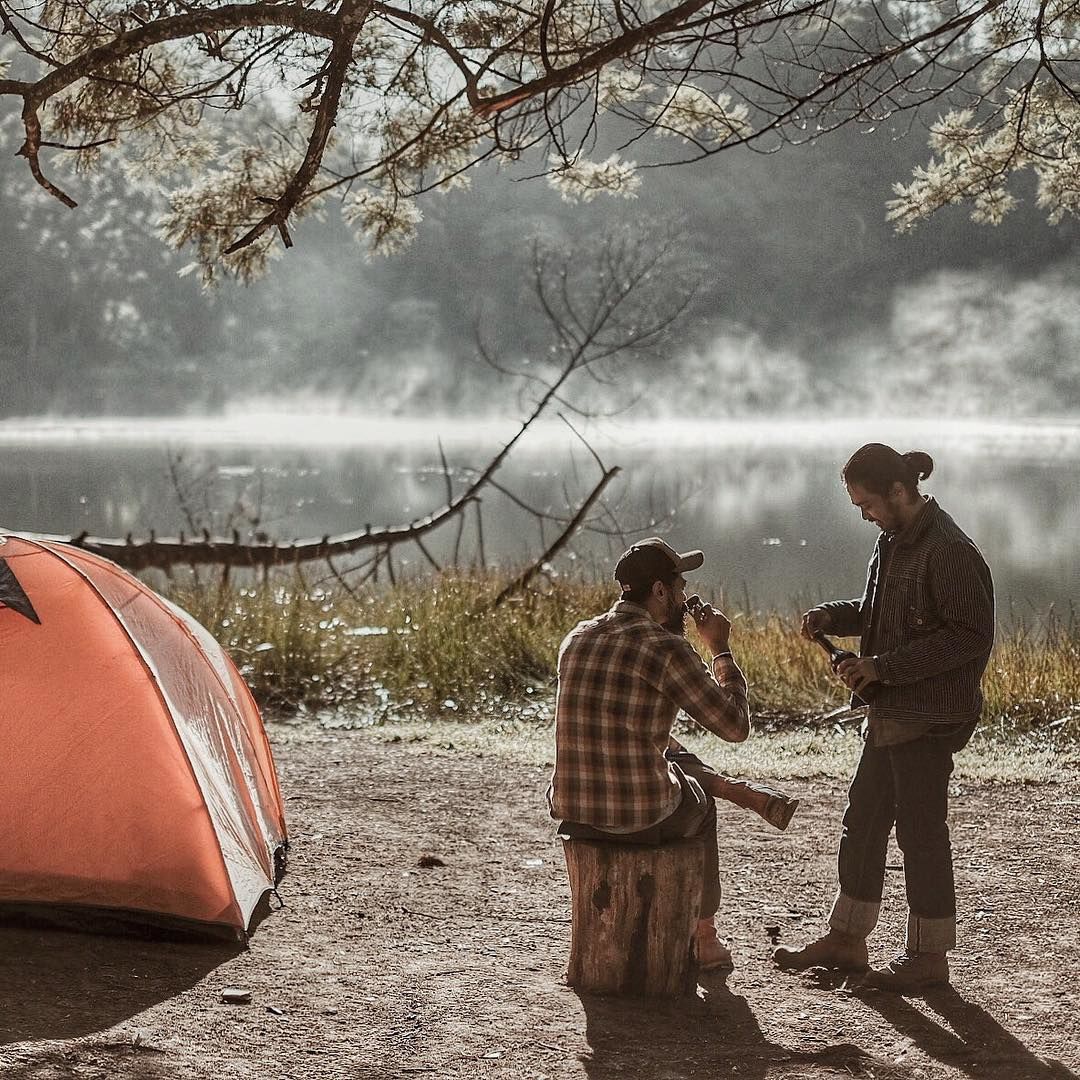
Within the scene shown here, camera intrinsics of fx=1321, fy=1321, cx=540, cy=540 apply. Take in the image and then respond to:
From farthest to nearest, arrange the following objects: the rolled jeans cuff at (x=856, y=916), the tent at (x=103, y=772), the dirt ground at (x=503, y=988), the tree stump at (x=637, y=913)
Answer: the tent at (x=103, y=772) < the rolled jeans cuff at (x=856, y=916) < the tree stump at (x=637, y=913) < the dirt ground at (x=503, y=988)

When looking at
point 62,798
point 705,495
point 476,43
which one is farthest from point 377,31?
point 705,495

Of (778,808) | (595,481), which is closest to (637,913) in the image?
(778,808)

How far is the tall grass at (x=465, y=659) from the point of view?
969 cm

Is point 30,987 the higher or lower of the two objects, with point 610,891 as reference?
lower

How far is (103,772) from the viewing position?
467 cm

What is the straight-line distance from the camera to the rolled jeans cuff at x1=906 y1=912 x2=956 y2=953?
418 cm

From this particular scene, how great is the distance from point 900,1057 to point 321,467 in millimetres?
104266

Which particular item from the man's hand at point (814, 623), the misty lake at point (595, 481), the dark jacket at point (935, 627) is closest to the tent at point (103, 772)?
the man's hand at point (814, 623)

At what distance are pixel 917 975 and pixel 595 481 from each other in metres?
97.5

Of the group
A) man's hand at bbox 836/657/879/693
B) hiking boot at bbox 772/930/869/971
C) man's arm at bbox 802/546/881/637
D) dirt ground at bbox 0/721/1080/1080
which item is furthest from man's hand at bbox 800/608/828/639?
dirt ground at bbox 0/721/1080/1080

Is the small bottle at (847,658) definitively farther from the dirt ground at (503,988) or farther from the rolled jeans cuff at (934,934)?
the dirt ground at (503,988)

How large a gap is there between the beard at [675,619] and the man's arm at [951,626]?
24.4 inches

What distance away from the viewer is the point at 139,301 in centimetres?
9650

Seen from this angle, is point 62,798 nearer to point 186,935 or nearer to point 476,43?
point 186,935
